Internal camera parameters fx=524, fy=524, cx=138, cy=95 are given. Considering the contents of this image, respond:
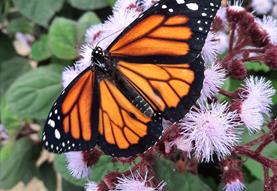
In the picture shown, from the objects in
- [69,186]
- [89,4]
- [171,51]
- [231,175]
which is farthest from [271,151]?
[89,4]

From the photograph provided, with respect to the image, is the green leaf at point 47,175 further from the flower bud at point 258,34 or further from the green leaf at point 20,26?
the flower bud at point 258,34

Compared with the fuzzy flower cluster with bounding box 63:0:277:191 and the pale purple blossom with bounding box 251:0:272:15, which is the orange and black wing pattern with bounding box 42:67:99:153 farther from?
the pale purple blossom with bounding box 251:0:272:15

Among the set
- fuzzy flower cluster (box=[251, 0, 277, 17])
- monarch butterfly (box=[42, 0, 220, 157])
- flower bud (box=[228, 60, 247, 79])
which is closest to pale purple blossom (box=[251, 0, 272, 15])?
fuzzy flower cluster (box=[251, 0, 277, 17])

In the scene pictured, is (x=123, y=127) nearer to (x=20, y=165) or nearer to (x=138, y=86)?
(x=138, y=86)

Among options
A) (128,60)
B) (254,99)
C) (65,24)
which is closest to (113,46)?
(128,60)

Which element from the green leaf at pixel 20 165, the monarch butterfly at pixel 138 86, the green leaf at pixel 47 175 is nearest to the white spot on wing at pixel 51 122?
the monarch butterfly at pixel 138 86

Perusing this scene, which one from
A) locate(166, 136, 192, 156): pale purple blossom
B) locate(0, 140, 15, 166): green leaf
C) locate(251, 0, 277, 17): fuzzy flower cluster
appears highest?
locate(251, 0, 277, 17): fuzzy flower cluster

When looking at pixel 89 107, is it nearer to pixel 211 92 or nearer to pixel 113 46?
pixel 113 46
